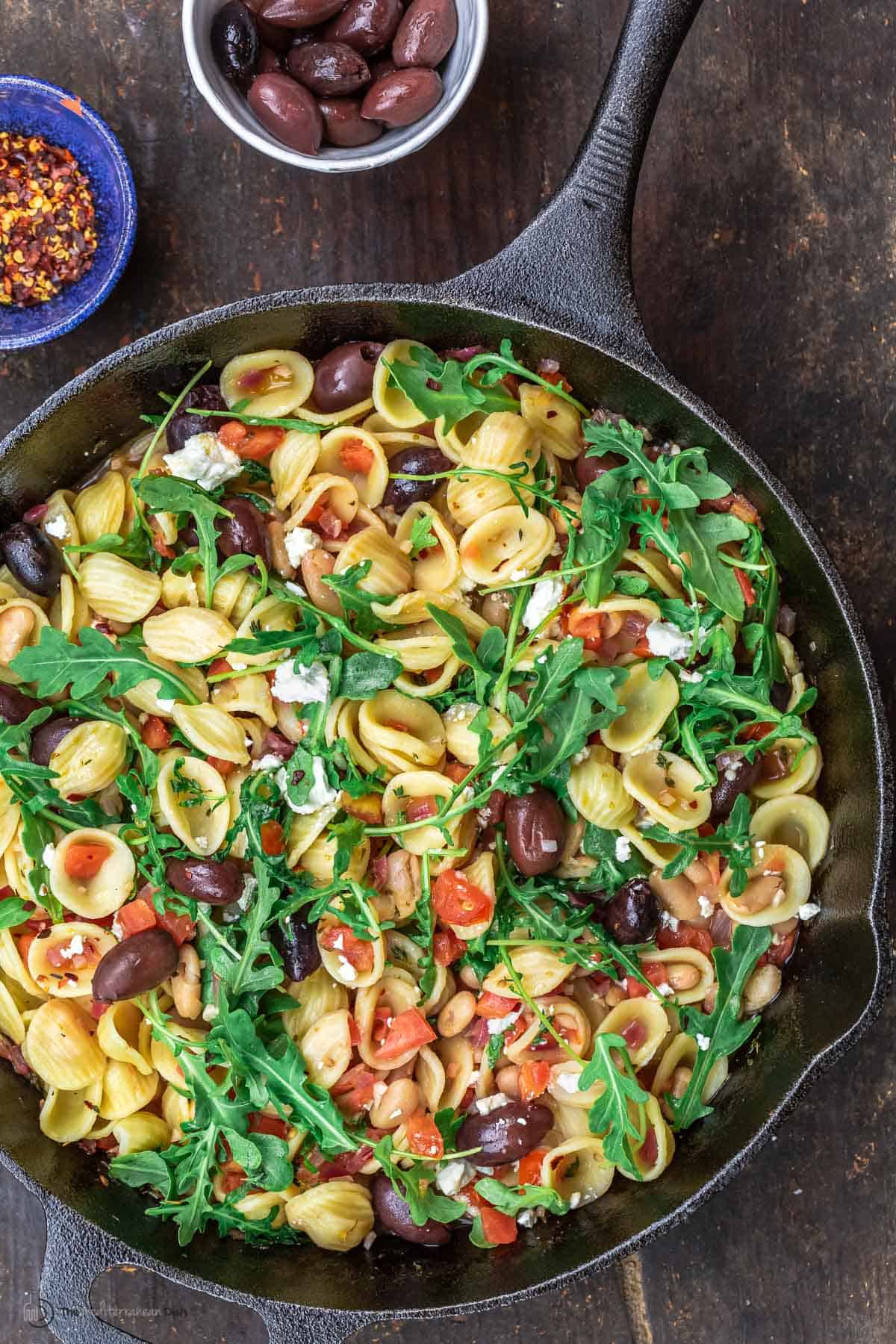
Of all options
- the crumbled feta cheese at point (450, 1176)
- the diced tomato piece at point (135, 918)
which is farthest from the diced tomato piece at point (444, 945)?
the diced tomato piece at point (135, 918)

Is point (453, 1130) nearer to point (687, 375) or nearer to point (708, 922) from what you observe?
point (708, 922)

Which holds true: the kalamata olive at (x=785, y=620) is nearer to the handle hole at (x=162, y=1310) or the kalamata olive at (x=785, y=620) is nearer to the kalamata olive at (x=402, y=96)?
the kalamata olive at (x=402, y=96)

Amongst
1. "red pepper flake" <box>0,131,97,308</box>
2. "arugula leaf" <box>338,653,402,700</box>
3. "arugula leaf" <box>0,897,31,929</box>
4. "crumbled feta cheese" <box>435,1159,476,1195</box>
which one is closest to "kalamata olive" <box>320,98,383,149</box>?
"red pepper flake" <box>0,131,97,308</box>

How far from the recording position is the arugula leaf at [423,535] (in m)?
2.79

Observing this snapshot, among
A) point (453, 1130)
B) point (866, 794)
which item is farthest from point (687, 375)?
point (453, 1130)

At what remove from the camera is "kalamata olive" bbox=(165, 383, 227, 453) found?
285 centimetres

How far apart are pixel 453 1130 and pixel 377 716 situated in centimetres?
107

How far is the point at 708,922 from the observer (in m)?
3.01

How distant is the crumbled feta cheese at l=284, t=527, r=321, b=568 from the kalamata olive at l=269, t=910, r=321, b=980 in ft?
2.84

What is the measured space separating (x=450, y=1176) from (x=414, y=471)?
1770mm

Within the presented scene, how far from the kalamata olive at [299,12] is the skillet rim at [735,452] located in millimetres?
895

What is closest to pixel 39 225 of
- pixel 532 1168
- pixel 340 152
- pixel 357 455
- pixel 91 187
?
pixel 91 187

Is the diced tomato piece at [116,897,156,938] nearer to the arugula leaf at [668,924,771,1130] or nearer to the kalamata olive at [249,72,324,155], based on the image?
the arugula leaf at [668,924,771,1130]

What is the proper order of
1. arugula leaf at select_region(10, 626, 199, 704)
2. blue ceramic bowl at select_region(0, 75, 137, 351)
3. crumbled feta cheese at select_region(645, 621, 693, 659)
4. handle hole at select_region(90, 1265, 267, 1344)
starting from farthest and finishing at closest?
handle hole at select_region(90, 1265, 267, 1344) < blue ceramic bowl at select_region(0, 75, 137, 351) < crumbled feta cheese at select_region(645, 621, 693, 659) < arugula leaf at select_region(10, 626, 199, 704)
